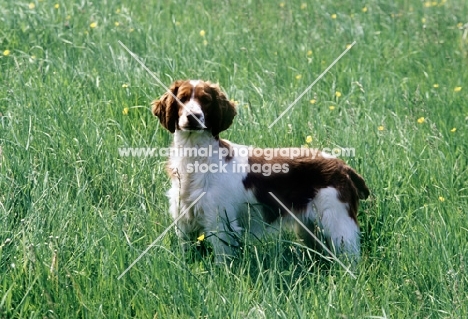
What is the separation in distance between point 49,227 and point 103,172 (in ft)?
2.63

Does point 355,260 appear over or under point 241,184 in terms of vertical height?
under

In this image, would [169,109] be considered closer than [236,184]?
Yes

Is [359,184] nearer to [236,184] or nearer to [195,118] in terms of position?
[236,184]

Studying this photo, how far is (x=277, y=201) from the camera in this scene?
4.42m

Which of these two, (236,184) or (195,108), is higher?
(195,108)

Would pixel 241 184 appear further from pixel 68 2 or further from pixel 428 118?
pixel 68 2

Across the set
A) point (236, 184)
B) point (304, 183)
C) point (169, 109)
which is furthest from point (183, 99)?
point (304, 183)

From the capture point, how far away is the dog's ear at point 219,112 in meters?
4.14

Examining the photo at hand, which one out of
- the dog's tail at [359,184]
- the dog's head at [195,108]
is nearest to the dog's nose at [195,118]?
the dog's head at [195,108]

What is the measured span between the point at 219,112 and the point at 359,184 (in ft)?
3.19

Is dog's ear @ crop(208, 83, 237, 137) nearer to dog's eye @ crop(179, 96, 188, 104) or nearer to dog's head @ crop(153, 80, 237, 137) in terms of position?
dog's head @ crop(153, 80, 237, 137)

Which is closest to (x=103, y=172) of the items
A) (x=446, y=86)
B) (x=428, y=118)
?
(x=428, y=118)

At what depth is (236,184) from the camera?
14.0 feet

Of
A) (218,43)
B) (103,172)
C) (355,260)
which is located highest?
(218,43)
